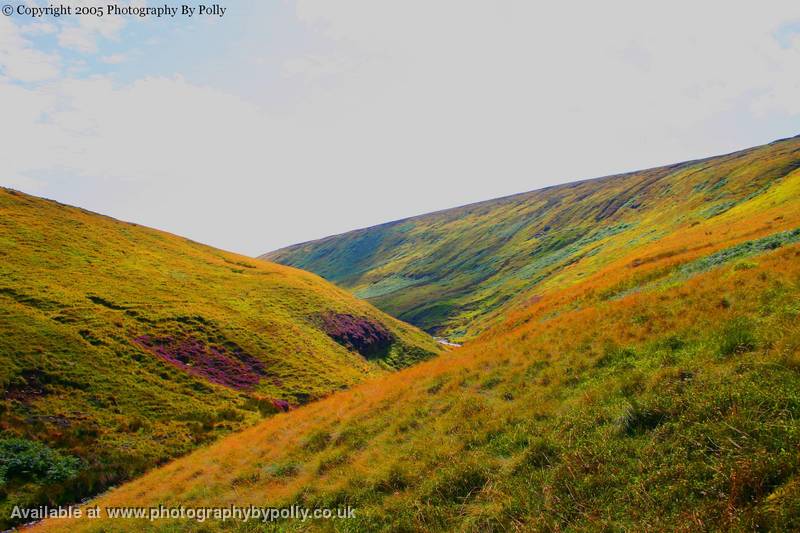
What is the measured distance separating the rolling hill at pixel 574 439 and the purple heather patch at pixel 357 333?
4110 centimetres

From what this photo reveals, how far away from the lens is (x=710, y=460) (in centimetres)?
777

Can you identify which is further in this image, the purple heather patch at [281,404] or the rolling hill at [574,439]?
the purple heather patch at [281,404]

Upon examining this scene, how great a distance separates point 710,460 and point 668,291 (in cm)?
1149

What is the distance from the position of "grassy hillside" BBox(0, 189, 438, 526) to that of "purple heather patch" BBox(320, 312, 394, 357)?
28 cm

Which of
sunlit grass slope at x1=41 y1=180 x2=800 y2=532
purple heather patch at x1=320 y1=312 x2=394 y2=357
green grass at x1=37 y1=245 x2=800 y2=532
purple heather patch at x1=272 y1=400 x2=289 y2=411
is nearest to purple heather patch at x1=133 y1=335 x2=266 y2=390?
purple heather patch at x1=272 y1=400 x2=289 y2=411

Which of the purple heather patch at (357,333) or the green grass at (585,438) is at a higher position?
the green grass at (585,438)

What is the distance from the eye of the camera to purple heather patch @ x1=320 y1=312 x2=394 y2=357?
62247mm

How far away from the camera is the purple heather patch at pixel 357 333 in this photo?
204 feet

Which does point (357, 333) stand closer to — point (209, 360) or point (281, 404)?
point (281, 404)

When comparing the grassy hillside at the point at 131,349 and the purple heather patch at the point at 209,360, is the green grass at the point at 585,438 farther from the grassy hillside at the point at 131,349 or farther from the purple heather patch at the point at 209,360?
the purple heather patch at the point at 209,360

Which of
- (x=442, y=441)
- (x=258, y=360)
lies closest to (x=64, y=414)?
(x=258, y=360)

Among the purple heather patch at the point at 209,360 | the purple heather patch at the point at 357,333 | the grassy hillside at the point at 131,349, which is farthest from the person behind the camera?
the purple heather patch at the point at 357,333

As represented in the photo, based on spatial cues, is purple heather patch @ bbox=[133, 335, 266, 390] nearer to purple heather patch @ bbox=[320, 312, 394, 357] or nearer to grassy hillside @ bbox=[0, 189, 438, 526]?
grassy hillside @ bbox=[0, 189, 438, 526]

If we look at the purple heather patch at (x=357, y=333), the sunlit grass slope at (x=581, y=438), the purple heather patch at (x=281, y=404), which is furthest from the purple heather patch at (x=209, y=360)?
the sunlit grass slope at (x=581, y=438)
